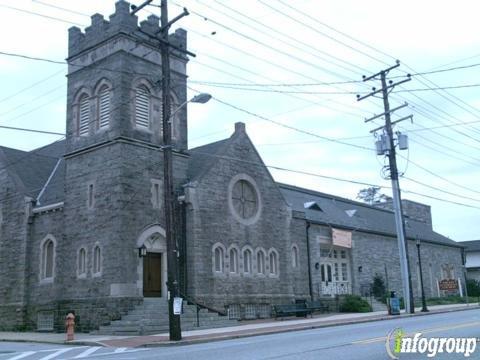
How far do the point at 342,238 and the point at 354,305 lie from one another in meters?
5.34

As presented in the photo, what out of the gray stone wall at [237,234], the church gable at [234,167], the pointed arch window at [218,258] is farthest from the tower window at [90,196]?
the pointed arch window at [218,258]

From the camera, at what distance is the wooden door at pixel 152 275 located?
2636 centimetres

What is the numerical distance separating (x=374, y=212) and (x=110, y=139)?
29.3 m

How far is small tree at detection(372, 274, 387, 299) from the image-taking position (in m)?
39.5

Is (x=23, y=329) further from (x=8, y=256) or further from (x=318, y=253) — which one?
(x=318, y=253)

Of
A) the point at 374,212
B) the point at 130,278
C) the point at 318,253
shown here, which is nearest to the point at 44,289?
the point at 130,278

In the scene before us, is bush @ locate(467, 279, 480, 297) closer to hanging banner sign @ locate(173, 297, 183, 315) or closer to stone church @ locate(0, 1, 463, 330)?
stone church @ locate(0, 1, 463, 330)

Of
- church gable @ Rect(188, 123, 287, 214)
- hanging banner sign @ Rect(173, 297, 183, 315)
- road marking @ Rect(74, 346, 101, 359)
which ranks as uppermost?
church gable @ Rect(188, 123, 287, 214)

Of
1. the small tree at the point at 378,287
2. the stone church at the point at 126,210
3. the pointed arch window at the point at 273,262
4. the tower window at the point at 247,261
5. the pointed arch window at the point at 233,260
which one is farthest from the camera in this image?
the small tree at the point at 378,287

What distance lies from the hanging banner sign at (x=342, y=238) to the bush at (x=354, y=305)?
4.09m

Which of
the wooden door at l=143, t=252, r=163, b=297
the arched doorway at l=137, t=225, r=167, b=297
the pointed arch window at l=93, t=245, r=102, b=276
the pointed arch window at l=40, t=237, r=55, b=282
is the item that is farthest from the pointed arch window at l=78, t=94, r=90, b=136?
the wooden door at l=143, t=252, r=163, b=297

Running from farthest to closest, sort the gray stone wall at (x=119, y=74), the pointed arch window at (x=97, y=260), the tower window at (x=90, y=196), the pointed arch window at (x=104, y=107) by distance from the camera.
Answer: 1. the pointed arch window at (x=104, y=107)
2. the gray stone wall at (x=119, y=74)
3. the tower window at (x=90, y=196)
4. the pointed arch window at (x=97, y=260)

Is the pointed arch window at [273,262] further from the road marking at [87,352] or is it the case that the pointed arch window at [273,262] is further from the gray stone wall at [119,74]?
the road marking at [87,352]

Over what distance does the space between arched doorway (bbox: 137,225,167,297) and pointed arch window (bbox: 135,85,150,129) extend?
16.4ft
